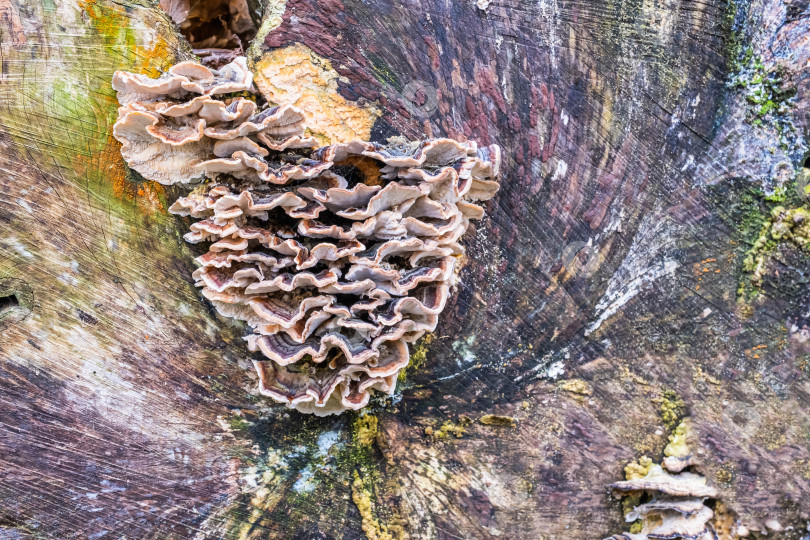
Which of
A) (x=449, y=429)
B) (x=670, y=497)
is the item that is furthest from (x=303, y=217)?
(x=670, y=497)

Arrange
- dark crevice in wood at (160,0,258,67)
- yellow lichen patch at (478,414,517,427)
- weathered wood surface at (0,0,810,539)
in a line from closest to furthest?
weathered wood surface at (0,0,810,539), yellow lichen patch at (478,414,517,427), dark crevice in wood at (160,0,258,67)

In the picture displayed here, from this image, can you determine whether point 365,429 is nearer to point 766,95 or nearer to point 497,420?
point 497,420

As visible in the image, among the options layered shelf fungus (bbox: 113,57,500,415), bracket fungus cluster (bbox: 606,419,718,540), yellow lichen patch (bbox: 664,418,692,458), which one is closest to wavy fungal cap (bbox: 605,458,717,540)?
bracket fungus cluster (bbox: 606,419,718,540)

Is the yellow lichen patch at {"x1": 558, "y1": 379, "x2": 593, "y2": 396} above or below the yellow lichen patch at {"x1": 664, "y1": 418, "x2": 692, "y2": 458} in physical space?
above

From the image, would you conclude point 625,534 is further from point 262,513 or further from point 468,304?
point 262,513

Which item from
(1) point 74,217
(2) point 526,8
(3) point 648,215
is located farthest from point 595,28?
(1) point 74,217

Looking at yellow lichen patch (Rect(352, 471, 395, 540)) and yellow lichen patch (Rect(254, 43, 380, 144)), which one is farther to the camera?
yellow lichen patch (Rect(352, 471, 395, 540))

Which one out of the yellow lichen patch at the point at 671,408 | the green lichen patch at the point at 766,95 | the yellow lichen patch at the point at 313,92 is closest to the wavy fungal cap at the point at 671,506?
the yellow lichen patch at the point at 671,408

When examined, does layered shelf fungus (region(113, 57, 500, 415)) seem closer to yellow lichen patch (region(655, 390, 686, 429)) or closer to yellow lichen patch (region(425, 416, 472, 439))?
yellow lichen patch (region(425, 416, 472, 439))
